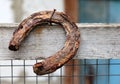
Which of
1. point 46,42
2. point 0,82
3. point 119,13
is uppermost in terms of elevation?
point 119,13

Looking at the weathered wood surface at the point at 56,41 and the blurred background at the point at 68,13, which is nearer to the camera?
the weathered wood surface at the point at 56,41

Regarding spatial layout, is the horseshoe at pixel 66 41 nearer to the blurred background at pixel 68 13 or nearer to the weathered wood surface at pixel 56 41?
the weathered wood surface at pixel 56 41

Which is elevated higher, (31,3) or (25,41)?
(31,3)

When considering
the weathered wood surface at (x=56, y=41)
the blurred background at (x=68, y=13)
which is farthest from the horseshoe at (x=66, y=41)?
the blurred background at (x=68, y=13)

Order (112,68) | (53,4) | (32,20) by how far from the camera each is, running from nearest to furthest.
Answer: (32,20), (112,68), (53,4)

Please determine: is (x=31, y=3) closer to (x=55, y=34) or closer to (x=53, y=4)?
(x=53, y=4)

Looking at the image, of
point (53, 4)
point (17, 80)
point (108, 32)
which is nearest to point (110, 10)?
point (53, 4)

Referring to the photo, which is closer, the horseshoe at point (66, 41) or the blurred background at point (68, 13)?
the horseshoe at point (66, 41)
